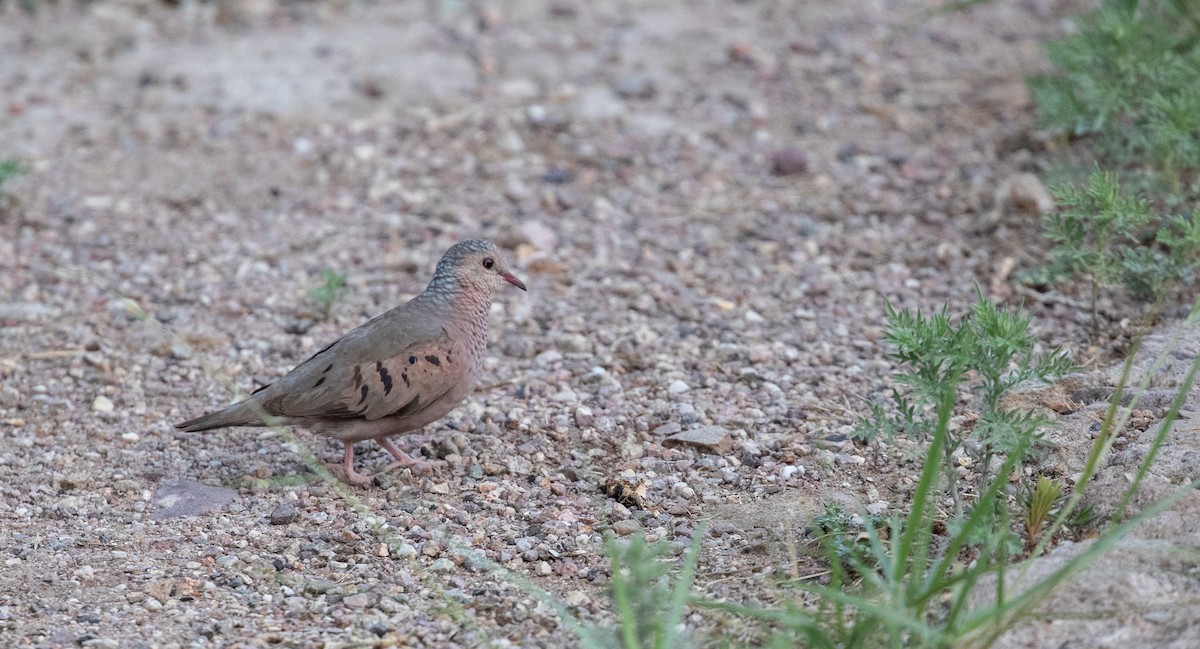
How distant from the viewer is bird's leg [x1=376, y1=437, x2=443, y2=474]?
4.82 m

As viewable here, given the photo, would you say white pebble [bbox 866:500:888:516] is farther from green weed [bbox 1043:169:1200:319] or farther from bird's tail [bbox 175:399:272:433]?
bird's tail [bbox 175:399:272:433]

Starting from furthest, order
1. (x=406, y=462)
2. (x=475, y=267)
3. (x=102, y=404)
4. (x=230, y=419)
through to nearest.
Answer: (x=102, y=404), (x=475, y=267), (x=406, y=462), (x=230, y=419)

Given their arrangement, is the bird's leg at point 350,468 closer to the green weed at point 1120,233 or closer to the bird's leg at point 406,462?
the bird's leg at point 406,462

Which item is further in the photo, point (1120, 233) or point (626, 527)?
point (1120, 233)

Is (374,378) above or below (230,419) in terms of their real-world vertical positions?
above

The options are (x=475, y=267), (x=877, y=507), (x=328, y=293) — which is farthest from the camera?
(x=328, y=293)

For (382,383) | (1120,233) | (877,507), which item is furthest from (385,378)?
(1120,233)

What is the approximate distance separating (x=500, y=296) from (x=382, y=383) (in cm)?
166

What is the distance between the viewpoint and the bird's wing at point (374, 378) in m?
4.64

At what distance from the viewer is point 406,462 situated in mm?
4844

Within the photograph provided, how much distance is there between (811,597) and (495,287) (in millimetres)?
1955

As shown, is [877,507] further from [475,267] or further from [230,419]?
[230,419]

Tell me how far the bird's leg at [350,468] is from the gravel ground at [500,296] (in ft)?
0.33

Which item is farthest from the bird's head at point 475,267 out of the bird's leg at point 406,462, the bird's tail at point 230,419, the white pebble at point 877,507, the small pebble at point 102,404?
the white pebble at point 877,507
